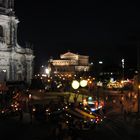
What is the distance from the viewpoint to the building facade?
14662cm

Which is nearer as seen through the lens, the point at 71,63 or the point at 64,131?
the point at 64,131

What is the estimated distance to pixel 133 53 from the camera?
94.9m

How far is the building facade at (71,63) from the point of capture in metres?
147

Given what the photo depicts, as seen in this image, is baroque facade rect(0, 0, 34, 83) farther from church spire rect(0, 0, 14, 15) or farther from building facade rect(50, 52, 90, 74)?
building facade rect(50, 52, 90, 74)

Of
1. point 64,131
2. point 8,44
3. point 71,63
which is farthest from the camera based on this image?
point 71,63

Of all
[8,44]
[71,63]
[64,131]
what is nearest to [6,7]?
[8,44]

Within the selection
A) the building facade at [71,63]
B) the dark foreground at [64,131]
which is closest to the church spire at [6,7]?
the dark foreground at [64,131]

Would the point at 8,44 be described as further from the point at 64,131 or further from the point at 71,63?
the point at 71,63

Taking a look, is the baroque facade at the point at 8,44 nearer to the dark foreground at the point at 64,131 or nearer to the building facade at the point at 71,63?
the dark foreground at the point at 64,131

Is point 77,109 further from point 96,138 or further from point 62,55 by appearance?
point 62,55

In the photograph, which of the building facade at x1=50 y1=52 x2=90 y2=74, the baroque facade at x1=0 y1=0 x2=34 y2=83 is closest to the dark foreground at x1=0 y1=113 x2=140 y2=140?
the baroque facade at x1=0 y1=0 x2=34 y2=83

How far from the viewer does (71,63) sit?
150 meters

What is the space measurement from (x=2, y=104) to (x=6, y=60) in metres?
30.0

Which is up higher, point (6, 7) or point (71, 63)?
point (6, 7)
